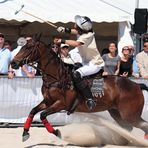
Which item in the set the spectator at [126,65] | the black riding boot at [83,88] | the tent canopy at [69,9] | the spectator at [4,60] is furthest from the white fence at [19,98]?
the tent canopy at [69,9]

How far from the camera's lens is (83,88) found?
8.07 metres

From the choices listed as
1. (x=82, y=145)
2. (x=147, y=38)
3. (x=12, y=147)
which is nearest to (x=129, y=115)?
(x=82, y=145)

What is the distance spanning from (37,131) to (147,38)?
327 cm

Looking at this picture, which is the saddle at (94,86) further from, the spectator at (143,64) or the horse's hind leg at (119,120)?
the spectator at (143,64)

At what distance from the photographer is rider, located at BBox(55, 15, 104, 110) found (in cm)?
801

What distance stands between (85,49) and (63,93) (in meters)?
0.85

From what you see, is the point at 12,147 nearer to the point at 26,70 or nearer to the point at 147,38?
the point at 26,70

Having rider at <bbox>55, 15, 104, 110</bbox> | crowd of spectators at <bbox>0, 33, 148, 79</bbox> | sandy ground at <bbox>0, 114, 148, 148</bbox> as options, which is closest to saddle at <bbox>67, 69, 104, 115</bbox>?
rider at <bbox>55, 15, 104, 110</bbox>

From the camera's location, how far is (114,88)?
8344 mm

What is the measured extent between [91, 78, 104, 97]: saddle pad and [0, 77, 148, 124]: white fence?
237 cm

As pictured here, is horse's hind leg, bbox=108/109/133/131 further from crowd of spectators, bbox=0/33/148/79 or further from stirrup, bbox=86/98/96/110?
crowd of spectators, bbox=0/33/148/79

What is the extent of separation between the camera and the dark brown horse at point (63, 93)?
311 inches

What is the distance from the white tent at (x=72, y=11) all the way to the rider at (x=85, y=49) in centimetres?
502

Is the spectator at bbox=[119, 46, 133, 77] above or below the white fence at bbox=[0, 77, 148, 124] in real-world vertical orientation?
above
